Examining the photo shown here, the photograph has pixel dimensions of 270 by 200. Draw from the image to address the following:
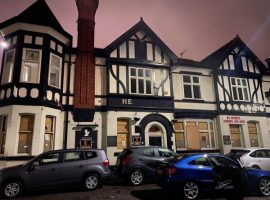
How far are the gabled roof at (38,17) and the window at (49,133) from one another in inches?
229

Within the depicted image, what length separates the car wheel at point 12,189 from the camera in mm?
7828

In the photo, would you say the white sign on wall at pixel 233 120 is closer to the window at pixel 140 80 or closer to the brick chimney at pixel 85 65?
the window at pixel 140 80

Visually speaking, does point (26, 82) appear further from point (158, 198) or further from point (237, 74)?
point (237, 74)

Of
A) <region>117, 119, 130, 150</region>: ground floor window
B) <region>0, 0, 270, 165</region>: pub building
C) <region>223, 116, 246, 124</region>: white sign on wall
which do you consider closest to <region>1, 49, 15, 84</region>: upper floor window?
<region>0, 0, 270, 165</region>: pub building

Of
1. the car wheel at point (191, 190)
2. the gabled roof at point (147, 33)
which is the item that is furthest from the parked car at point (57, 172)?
the gabled roof at point (147, 33)

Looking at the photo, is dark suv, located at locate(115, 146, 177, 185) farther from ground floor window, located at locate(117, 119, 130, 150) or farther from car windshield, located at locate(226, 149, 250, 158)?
ground floor window, located at locate(117, 119, 130, 150)

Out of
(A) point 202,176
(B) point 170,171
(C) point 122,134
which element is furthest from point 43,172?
(C) point 122,134

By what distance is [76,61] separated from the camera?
1445 cm

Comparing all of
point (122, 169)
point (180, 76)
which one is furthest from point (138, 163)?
point (180, 76)

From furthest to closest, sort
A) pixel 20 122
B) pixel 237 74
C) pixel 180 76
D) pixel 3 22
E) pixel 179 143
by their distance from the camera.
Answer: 1. pixel 237 74
2. pixel 180 76
3. pixel 179 143
4. pixel 3 22
5. pixel 20 122

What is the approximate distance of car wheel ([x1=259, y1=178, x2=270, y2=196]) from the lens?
315 inches

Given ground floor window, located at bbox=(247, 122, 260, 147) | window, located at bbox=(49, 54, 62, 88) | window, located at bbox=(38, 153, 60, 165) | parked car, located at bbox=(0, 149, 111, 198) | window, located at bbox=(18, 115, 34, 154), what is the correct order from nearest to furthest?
parked car, located at bbox=(0, 149, 111, 198)
window, located at bbox=(38, 153, 60, 165)
window, located at bbox=(18, 115, 34, 154)
window, located at bbox=(49, 54, 62, 88)
ground floor window, located at bbox=(247, 122, 260, 147)

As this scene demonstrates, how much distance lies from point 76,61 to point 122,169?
26.6 ft

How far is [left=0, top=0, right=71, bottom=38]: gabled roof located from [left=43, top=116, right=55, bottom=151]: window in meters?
5.82
